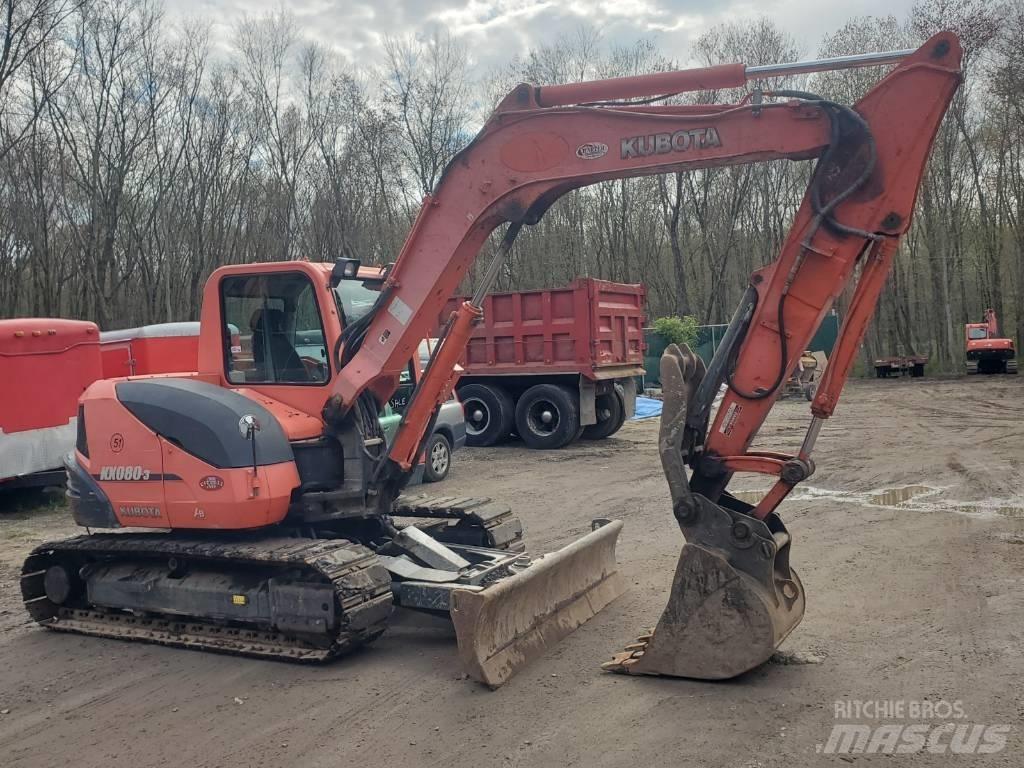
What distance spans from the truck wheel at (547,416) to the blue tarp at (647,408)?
484 centimetres

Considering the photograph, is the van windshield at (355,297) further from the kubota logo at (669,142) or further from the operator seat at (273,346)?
the kubota logo at (669,142)

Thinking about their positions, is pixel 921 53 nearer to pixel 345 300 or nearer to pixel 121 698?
pixel 345 300

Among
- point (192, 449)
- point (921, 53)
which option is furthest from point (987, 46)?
point (192, 449)

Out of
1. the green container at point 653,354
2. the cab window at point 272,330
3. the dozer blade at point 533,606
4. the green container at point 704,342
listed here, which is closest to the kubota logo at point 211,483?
the cab window at point 272,330

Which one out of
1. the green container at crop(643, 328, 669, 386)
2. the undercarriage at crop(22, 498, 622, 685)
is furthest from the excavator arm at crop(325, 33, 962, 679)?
the green container at crop(643, 328, 669, 386)

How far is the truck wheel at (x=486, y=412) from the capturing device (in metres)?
15.1

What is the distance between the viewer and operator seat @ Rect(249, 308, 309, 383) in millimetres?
5824

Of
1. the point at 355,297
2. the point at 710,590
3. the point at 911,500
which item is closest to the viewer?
the point at 710,590

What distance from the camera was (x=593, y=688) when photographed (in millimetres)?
4551

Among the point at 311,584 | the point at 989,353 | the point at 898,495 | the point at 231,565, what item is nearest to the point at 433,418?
the point at 311,584

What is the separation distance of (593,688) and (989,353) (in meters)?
28.6

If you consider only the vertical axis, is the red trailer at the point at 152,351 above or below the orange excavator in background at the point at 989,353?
above

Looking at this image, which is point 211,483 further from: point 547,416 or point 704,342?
point 704,342

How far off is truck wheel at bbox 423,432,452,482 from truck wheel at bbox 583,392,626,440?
3.95 m
